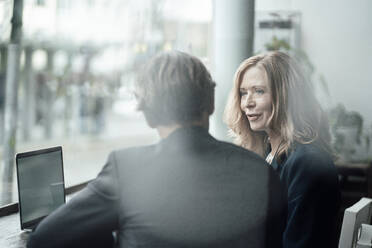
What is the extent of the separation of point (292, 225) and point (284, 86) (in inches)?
18.7

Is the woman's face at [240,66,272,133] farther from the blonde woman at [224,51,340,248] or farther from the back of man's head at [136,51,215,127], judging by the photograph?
the back of man's head at [136,51,215,127]

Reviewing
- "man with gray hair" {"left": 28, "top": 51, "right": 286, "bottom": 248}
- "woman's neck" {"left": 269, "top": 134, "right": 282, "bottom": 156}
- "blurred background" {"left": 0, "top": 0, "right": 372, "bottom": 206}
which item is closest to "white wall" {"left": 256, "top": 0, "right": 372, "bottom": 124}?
"blurred background" {"left": 0, "top": 0, "right": 372, "bottom": 206}

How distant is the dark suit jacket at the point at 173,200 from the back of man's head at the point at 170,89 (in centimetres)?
5

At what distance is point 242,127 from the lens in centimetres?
185

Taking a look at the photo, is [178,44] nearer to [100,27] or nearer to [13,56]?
[100,27]

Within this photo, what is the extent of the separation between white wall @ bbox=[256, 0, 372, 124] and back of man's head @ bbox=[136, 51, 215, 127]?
147 inches

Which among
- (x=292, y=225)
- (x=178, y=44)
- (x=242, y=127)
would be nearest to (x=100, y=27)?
(x=178, y=44)

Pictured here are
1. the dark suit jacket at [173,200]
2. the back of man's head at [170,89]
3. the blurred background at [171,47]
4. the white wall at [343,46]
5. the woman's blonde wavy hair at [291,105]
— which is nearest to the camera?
the dark suit jacket at [173,200]

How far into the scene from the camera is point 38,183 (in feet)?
5.21

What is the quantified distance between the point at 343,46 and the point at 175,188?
3.92 meters

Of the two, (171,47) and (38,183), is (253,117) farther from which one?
(171,47)

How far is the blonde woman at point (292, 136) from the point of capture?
1.49 metres

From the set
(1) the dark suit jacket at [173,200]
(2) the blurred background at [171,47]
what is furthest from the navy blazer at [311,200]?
(2) the blurred background at [171,47]

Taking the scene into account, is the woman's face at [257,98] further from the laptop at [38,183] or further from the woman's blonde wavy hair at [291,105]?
the laptop at [38,183]
